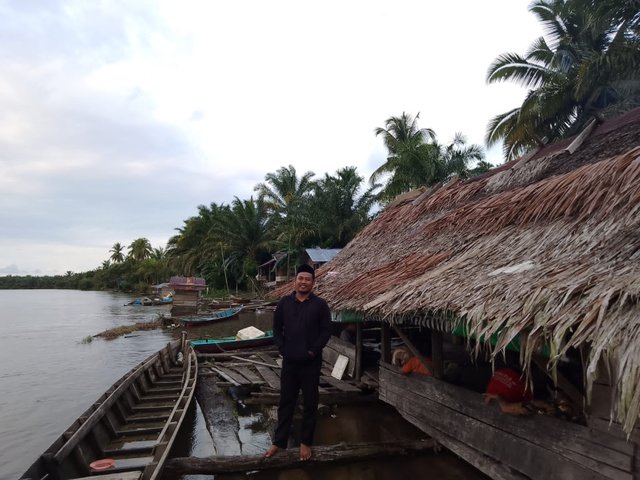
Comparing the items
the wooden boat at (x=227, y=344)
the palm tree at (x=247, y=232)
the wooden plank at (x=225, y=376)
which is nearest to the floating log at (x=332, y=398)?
the wooden plank at (x=225, y=376)

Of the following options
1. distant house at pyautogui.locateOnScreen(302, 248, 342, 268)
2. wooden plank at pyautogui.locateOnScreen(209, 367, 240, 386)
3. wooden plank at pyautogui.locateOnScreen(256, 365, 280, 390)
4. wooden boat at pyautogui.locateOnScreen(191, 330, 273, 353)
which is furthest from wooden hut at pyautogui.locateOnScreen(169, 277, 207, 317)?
wooden plank at pyautogui.locateOnScreen(256, 365, 280, 390)

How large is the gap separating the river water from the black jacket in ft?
4.58

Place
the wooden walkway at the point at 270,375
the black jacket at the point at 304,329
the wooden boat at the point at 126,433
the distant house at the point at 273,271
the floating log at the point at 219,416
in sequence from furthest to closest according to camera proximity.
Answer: the distant house at the point at 273,271 < the wooden walkway at the point at 270,375 < the floating log at the point at 219,416 < the black jacket at the point at 304,329 < the wooden boat at the point at 126,433

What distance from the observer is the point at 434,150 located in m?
24.4

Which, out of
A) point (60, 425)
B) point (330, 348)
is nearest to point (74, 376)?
point (60, 425)

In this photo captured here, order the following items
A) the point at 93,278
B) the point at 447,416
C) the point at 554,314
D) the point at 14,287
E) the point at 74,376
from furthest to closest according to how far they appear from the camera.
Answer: the point at 14,287, the point at 93,278, the point at 74,376, the point at 447,416, the point at 554,314

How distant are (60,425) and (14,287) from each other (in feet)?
466

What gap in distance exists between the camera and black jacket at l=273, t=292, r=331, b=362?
15.1 feet

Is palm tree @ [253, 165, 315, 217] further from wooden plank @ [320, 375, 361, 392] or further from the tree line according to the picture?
wooden plank @ [320, 375, 361, 392]

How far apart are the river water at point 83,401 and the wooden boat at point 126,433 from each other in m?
0.50

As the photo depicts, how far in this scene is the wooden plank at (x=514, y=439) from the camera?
3412 millimetres

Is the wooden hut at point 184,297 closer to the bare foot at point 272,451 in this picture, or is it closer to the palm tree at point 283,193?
the palm tree at point 283,193

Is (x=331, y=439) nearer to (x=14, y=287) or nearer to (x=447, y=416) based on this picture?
(x=447, y=416)

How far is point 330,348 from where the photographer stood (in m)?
9.62
